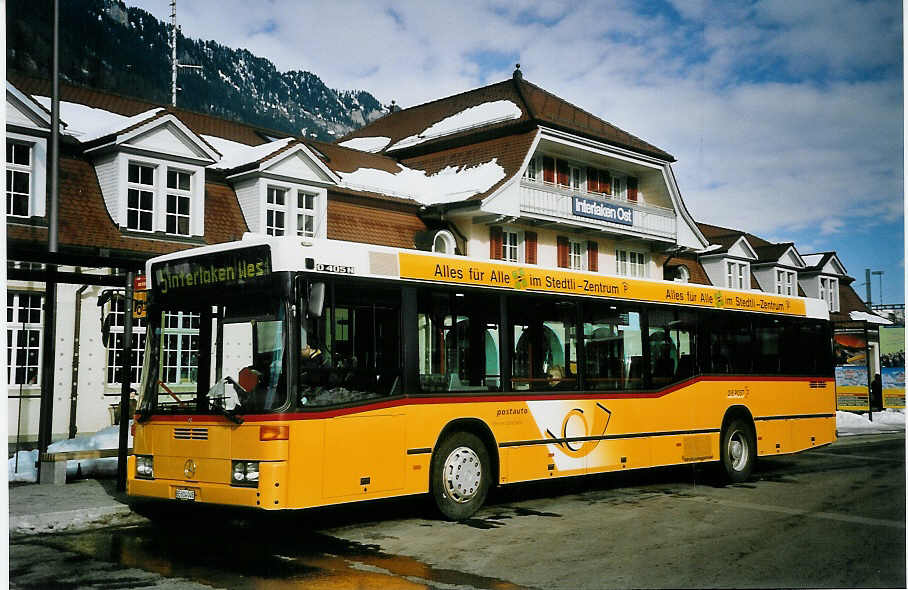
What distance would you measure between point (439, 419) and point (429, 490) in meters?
0.75

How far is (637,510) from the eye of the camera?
1088cm

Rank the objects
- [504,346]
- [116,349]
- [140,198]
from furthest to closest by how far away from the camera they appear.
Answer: [140,198], [116,349], [504,346]

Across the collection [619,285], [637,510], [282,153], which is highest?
[282,153]

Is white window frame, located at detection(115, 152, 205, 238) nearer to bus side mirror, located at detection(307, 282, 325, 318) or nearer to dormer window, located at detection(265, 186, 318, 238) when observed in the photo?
dormer window, located at detection(265, 186, 318, 238)

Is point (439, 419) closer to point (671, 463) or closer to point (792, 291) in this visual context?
point (671, 463)

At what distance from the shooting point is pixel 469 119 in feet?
99.0

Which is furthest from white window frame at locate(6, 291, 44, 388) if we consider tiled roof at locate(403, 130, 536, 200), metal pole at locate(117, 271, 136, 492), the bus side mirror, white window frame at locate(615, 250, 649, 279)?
white window frame at locate(615, 250, 649, 279)

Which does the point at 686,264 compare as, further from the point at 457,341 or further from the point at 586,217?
the point at 457,341

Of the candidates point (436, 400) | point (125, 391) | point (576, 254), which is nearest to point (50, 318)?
point (125, 391)

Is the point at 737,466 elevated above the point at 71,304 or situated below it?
below

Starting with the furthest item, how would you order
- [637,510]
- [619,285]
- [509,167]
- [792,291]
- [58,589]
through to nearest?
[792,291] → [509,167] → [619,285] → [637,510] → [58,589]

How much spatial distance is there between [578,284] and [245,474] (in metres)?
5.36

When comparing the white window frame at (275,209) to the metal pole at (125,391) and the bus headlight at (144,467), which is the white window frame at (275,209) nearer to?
the metal pole at (125,391)

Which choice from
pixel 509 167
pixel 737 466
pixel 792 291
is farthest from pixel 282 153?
pixel 792 291
